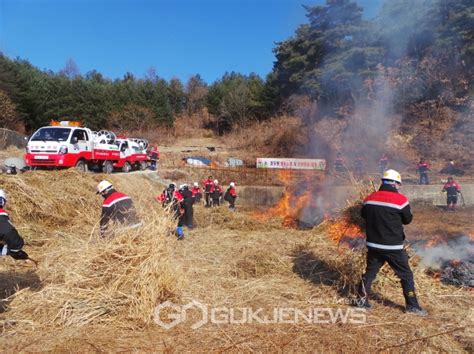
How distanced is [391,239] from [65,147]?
45.1 ft

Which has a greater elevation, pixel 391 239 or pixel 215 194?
pixel 391 239

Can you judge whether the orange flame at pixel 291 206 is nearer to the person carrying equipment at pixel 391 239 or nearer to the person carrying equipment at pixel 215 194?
the person carrying equipment at pixel 215 194

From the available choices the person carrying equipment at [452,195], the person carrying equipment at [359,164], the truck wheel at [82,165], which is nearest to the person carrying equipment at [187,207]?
the truck wheel at [82,165]

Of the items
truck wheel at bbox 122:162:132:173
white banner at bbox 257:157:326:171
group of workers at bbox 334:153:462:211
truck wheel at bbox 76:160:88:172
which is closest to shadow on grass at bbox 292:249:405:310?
group of workers at bbox 334:153:462:211

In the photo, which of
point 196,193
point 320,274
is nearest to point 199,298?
point 320,274

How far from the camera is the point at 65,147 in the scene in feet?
51.6

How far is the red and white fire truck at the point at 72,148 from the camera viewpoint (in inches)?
→ 607

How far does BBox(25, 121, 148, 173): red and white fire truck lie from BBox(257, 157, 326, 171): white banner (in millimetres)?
7999

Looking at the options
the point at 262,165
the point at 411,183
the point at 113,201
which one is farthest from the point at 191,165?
the point at 113,201

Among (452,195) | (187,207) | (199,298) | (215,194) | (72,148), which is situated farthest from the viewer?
(215,194)

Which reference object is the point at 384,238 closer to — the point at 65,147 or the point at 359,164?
the point at 65,147

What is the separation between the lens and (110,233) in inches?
205

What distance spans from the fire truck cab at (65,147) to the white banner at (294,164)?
9039mm

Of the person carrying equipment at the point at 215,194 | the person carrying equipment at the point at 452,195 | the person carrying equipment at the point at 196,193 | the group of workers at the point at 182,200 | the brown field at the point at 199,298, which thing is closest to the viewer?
the brown field at the point at 199,298
